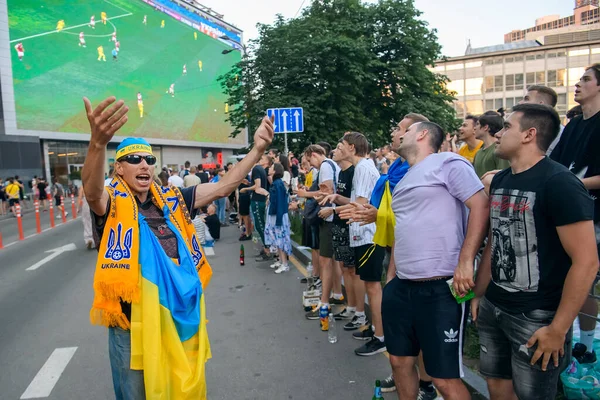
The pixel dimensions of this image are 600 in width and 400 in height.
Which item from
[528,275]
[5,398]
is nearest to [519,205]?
[528,275]

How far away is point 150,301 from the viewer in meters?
2.58

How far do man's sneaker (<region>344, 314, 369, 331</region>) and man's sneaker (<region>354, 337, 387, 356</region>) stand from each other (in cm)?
60

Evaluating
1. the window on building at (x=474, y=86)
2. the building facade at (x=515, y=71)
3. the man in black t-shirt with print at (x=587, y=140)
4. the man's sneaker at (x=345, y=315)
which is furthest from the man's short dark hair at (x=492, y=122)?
the window on building at (x=474, y=86)

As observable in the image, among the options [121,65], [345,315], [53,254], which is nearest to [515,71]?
[121,65]

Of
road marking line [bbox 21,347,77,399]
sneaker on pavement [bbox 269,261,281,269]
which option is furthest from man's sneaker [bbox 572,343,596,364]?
sneaker on pavement [bbox 269,261,281,269]

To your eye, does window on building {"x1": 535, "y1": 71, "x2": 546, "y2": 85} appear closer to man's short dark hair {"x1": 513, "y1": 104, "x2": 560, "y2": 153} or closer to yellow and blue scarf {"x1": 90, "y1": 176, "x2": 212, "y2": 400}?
man's short dark hair {"x1": 513, "y1": 104, "x2": 560, "y2": 153}

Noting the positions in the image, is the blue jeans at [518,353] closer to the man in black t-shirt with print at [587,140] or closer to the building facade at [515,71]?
the man in black t-shirt with print at [587,140]

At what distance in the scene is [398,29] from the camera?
23406 mm

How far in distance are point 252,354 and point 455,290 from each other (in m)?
2.73

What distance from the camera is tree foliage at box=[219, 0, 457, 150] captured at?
17.7 meters

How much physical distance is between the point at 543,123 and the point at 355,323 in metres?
3.53

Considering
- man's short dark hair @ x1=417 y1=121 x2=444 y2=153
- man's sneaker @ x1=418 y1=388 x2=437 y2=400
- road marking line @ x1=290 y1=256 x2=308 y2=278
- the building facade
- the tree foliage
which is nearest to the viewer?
man's short dark hair @ x1=417 y1=121 x2=444 y2=153

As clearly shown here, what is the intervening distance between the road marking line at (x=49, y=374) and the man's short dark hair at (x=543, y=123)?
4.40 meters

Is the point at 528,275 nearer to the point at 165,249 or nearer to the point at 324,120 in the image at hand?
the point at 165,249
